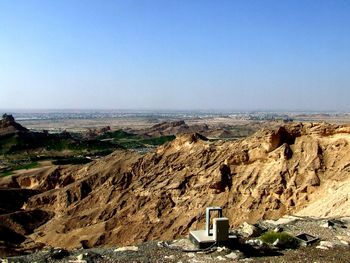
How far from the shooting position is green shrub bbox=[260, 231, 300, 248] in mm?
15406

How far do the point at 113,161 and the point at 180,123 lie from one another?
98278mm

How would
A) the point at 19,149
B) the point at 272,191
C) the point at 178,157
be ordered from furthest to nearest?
the point at 19,149 < the point at 178,157 < the point at 272,191

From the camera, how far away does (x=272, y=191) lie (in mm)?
30000

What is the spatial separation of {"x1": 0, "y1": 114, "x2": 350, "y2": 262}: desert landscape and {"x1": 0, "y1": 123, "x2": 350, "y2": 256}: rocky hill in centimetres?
8

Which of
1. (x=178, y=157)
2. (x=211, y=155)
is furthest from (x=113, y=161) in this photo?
(x=211, y=155)

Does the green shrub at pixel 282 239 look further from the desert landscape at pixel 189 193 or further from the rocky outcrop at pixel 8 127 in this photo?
the rocky outcrop at pixel 8 127

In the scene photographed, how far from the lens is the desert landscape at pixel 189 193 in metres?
28.6

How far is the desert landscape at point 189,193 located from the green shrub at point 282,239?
2.54 meters

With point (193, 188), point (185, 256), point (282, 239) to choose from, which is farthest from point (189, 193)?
point (185, 256)

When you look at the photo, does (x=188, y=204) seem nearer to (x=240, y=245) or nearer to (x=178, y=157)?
(x=178, y=157)

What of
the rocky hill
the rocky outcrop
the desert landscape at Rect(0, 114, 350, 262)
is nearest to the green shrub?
the desert landscape at Rect(0, 114, 350, 262)

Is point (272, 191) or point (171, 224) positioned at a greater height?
point (272, 191)

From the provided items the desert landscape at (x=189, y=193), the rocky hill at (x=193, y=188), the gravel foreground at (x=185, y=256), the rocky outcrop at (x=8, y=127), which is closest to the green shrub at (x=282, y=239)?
the gravel foreground at (x=185, y=256)

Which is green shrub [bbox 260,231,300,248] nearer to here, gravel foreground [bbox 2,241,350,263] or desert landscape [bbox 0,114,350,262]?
gravel foreground [bbox 2,241,350,263]
